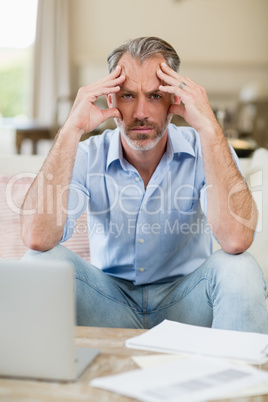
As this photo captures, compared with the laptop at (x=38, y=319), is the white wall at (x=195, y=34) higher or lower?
higher

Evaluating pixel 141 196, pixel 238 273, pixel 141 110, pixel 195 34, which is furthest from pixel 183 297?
pixel 195 34

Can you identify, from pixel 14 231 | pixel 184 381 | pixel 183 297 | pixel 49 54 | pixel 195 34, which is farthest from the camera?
pixel 195 34

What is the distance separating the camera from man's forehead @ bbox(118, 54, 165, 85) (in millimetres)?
1657

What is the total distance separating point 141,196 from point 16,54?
5193 millimetres

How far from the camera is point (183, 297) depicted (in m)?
1.51

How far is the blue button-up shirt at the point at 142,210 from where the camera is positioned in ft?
5.49

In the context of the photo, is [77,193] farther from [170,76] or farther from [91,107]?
[170,76]

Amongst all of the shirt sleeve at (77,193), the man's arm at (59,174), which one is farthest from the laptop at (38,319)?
the shirt sleeve at (77,193)

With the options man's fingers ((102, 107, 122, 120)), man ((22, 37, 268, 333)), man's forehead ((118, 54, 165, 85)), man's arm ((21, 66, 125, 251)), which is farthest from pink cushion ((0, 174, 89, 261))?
man's forehead ((118, 54, 165, 85))

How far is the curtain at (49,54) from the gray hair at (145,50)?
4.53 metres

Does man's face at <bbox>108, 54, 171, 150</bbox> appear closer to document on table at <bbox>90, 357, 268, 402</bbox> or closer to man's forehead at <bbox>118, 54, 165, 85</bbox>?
man's forehead at <bbox>118, 54, 165, 85</bbox>

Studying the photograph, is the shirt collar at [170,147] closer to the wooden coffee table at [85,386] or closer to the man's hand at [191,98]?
the man's hand at [191,98]

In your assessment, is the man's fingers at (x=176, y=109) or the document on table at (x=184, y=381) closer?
the document on table at (x=184, y=381)

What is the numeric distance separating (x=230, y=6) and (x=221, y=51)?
0.57 metres
